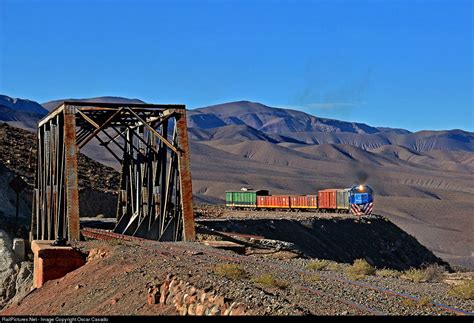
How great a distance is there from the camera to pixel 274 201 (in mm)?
74062

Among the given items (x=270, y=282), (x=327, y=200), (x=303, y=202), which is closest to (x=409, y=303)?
(x=270, y=282)

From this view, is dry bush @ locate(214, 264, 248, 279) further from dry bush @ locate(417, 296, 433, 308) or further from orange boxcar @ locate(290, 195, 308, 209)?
orange boxcar @ locate(290, 195, 308, 209)

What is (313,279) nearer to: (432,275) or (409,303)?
(409,303)

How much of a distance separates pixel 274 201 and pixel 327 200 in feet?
22.7

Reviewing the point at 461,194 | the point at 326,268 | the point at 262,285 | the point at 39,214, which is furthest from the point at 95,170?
the point at 461,194

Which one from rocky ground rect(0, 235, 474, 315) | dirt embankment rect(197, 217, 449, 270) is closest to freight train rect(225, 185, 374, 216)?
dirt embankment rect(197, 217, 449, 270)

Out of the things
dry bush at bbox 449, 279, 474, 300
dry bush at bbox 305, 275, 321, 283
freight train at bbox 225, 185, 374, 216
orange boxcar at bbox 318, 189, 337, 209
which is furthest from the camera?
orange boxcar at bbox 318, 189, 337, 209

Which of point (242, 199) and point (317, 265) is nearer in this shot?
point (317, 265)

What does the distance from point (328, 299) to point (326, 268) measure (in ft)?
20.0

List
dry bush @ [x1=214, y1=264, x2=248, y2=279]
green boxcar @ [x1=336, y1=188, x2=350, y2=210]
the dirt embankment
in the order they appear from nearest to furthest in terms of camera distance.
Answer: dry bush @ [x1=214, y1=264, x2=248, y2=279] → the dirt embankment → green boxcar @ [x1=336, y1=188, x2=350, y2=210]

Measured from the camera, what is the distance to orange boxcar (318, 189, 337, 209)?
223 feet

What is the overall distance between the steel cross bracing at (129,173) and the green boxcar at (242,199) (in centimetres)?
4787

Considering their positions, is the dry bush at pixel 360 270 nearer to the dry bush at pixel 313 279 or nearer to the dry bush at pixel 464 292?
the dry bush at pixel 313 279

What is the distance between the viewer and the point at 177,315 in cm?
1186
